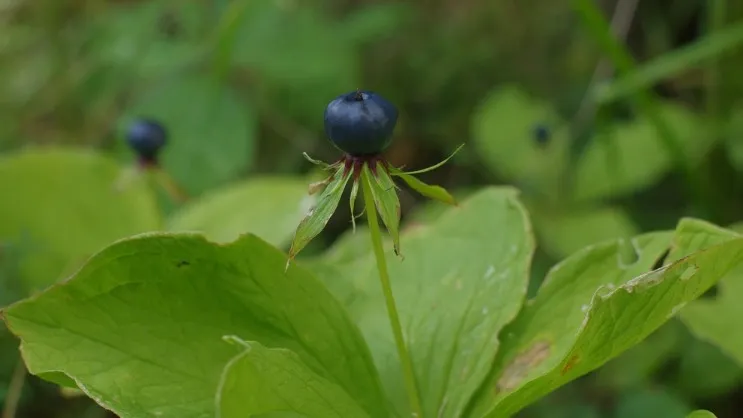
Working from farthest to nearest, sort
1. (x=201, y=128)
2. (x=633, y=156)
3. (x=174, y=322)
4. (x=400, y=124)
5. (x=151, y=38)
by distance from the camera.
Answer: (x=400, y=124)
(x=151, y=38)
(x=201, y=128)
(x=633, y=156)
(x=174, y=322)

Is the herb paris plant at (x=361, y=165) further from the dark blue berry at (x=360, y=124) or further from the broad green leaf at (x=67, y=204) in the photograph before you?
the broad green leaf at (x=67, y=204)

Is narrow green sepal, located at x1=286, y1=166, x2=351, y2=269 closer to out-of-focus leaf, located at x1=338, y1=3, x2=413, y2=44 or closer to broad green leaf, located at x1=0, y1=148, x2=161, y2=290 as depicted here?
broad green leaf, located at x1=0, y1=148, x2=161, y2=290

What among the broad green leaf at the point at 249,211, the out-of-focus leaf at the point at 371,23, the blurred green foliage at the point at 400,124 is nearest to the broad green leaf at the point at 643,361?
the blurred green foliage at the point at 400,124

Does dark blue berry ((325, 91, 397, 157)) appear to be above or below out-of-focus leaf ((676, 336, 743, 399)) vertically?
above

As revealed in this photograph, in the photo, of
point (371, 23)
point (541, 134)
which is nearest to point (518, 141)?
point (541, 134)

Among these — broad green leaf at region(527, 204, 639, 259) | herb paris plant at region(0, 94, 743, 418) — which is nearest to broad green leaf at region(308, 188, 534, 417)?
herb paris plant at region(0, 94, 743, 418)

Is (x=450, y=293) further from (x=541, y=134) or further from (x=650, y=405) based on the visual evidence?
(x=541, y=134)

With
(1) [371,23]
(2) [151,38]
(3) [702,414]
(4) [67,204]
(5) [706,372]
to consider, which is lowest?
(5) [706,372]

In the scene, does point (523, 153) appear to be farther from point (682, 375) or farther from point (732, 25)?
point (682, 375)
